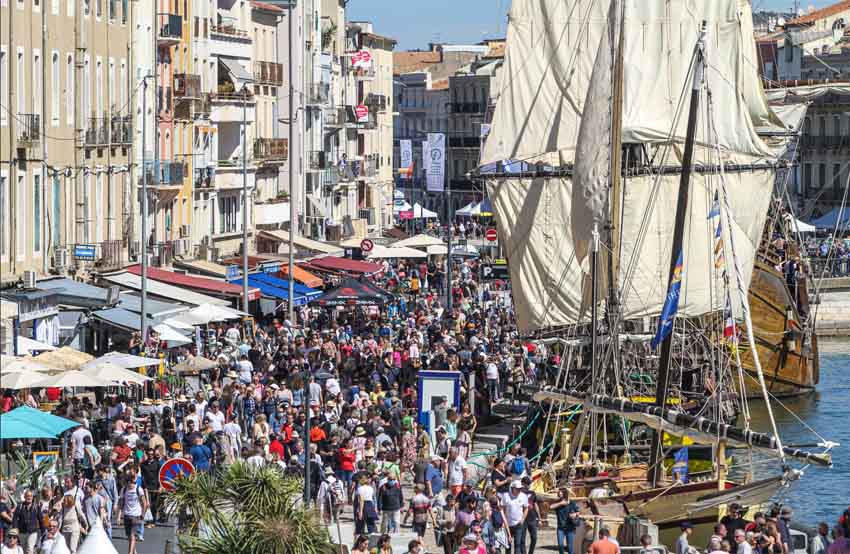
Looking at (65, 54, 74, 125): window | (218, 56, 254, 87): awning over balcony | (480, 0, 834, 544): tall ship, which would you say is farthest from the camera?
(218, 56, 254, 87): awning over balcony

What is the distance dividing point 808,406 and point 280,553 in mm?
44943

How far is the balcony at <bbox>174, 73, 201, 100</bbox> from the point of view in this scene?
234ft

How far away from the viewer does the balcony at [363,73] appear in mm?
115062

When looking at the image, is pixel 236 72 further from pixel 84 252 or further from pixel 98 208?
pixel 84 252

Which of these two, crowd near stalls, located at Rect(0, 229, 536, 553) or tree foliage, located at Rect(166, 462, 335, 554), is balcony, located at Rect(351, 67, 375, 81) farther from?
tree foliage, located at Rect(166, 462, 335, 554)

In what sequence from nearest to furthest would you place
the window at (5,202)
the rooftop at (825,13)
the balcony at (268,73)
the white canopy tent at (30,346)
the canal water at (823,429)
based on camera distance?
the white canopy tent at (30,346)
the window at (5,202)
the canal water at (823,429)
the balcony at (268,73)
the rooftop at (825,13)

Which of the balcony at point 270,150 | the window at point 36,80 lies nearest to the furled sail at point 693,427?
the window at point 36,80

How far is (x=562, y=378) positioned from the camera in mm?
51750

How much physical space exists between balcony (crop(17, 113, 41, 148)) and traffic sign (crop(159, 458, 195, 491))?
1150 cm

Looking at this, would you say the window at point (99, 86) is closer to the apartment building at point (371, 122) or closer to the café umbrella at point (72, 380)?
the café umbrella at point (72, 380)

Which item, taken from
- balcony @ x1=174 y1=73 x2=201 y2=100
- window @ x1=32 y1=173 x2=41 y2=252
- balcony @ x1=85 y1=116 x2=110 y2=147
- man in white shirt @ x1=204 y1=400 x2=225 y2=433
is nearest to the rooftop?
balcony @ x1=174 y1=73 x2=201 y2=100

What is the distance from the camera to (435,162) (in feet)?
360

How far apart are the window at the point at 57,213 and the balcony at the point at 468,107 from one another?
5143 inches

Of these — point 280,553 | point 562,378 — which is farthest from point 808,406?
point 280,553
